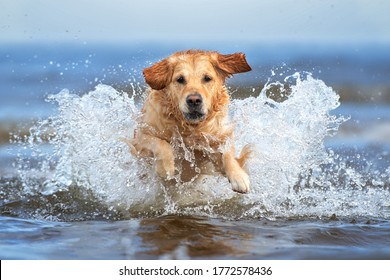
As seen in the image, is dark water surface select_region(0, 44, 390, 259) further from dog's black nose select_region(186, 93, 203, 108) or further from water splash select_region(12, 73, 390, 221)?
dog's black nose select_region(186, 93, 203, 108)

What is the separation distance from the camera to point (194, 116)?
569 centimetres

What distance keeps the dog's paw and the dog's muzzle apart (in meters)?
0.54

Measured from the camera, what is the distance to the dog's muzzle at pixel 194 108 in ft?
18.3

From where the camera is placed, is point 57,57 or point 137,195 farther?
point 57,57

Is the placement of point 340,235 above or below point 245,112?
below

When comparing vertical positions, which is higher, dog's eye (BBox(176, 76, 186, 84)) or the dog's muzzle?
dog's eye (BBox(176, 76, 186, 84))

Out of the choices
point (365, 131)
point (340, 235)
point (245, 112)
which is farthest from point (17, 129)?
point (340, 235)

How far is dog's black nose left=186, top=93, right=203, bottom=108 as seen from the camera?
5559 millimetres

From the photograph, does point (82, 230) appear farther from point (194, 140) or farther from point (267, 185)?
point (267, 185)

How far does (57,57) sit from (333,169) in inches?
551

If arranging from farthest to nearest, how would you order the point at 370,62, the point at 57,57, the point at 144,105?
the point at 57,57 → the point at 370,62 → the point at 144,105

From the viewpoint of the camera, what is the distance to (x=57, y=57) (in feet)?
69.7

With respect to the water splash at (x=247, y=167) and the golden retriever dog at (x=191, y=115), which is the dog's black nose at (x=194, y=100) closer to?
the golden retriever dog at (x=191, y=115)

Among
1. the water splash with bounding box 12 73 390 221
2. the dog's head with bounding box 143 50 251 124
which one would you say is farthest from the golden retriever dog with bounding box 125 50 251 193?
the water splash with bounding box 12 73 390 221
